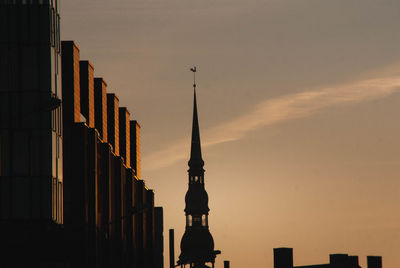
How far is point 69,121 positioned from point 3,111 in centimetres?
1004

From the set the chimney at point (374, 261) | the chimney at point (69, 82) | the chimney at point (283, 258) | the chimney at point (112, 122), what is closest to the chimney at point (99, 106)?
the chimney at point (112, 122)

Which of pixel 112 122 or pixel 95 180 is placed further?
pixel 112 122

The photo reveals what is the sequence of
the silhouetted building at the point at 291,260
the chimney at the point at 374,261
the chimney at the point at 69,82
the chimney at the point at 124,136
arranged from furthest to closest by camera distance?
the chimney at the point at 374,261, the silhouetted building at the point at 291,260, the chimney at the point at 124,136, the chimney at the point at 69,82

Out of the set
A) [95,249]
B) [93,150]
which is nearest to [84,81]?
[93,150]

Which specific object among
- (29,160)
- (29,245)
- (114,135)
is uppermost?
(114,135)

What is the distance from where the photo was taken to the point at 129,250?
126m

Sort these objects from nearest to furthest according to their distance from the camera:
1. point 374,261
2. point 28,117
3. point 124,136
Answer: point 28,117
point 124,136
point 374,261

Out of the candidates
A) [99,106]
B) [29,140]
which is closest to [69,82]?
[29,140]

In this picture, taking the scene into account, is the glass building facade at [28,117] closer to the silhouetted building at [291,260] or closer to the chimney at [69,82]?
the chimney at [69,82]

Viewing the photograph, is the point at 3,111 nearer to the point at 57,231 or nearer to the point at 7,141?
the point at 7,141

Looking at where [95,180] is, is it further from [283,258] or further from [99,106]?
[283,258]

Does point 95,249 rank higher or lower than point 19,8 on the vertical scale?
lower

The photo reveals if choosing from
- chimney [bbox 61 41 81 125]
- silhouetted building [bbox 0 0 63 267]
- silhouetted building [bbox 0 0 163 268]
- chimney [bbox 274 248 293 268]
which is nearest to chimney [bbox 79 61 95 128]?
silhouetted building [bbox 0 0 163 268]

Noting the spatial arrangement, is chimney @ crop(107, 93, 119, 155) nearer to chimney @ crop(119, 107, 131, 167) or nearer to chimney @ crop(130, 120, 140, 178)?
chimney @ crop(119, 107, 131, 167)
